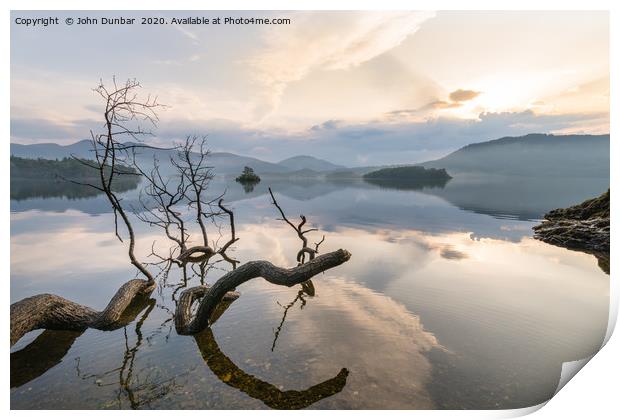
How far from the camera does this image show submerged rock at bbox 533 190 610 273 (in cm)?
1583

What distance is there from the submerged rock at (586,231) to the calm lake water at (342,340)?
3.01m

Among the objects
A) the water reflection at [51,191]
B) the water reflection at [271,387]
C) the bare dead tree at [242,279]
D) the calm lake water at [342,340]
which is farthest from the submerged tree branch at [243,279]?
the water reflection at [51,191]

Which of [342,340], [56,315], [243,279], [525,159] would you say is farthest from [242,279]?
[525,159]

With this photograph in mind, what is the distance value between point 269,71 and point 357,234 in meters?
12.6

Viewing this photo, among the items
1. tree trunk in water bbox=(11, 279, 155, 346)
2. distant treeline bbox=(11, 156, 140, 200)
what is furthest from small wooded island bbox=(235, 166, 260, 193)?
tree trunk in water bbox=(11, 279, 155, 346)

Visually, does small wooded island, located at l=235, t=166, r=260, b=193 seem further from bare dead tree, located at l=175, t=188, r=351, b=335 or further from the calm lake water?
bare dead tree, located at l=175, t=188, r=351, b=335

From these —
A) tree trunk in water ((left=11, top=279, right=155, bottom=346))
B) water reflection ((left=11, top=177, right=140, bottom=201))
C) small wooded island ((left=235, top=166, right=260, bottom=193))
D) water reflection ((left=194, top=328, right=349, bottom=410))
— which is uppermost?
small wooded island ((left=235, top=166, right=260, bottom=193))

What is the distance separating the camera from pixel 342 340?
6605 millimetres

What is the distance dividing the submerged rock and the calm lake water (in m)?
3.01

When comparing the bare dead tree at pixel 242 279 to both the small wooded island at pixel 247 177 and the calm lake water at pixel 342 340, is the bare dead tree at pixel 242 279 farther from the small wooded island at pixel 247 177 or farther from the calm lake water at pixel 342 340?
the small wooded island at pixel 247 177

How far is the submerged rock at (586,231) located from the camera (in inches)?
623

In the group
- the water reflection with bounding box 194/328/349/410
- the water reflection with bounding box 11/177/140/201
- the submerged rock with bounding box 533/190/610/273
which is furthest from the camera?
the water reflection with bounding box 11/177/140/201

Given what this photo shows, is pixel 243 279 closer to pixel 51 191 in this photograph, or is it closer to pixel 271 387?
pixel 271 387

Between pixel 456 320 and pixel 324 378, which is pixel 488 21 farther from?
pixel 324 378
